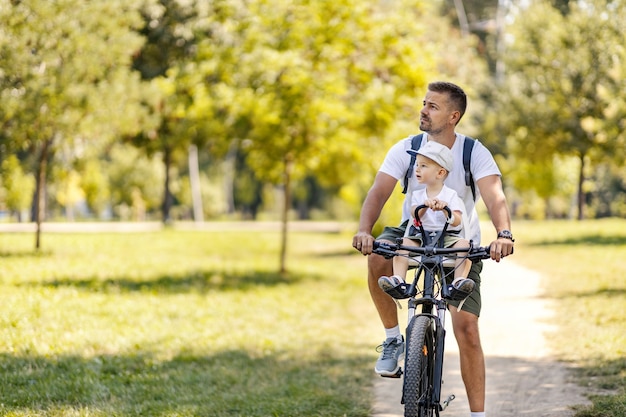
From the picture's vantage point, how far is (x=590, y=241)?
928 inches

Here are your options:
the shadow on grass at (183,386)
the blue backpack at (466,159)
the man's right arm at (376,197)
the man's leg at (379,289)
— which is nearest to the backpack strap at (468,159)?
the blue backpack at (466,159)

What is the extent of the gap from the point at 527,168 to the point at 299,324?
32.8 metres

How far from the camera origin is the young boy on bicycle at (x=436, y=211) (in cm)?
454

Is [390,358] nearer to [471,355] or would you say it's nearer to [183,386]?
[471,355]

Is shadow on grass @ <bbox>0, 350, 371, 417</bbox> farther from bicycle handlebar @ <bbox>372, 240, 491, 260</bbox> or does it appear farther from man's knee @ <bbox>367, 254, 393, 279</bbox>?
bicycle handlebar @ <bbox>372, 240, 491, 260</bbox>

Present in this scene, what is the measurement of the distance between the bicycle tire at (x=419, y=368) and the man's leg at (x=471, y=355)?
30 centimetres

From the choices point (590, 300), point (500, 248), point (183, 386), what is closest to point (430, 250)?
point (500, 248)

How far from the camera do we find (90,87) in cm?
1558

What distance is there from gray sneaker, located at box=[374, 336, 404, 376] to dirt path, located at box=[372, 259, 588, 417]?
1.43 metres

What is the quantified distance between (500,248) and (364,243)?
0.76 m

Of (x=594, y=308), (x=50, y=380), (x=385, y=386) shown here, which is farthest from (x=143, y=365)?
(x=594, y=308)

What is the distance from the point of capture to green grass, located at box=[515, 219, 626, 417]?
7.36 m

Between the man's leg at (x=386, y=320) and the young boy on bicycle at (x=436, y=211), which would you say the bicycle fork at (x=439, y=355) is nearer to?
the young boy on bicycle at (x=436, y=211)

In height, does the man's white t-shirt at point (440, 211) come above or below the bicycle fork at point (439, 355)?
above
